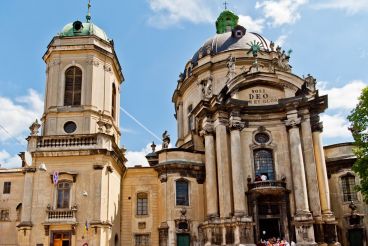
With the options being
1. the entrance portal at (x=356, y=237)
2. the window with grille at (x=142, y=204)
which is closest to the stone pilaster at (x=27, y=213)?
the window with grille at (x=142, y=204)

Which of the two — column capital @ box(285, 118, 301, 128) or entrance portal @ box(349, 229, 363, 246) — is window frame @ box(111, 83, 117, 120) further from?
entrance portal @ box(349, 229, 363, 246)

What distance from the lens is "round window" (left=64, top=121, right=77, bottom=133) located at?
30219 mm

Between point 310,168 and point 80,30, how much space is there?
1979cm

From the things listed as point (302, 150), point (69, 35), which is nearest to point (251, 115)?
point (302, 150)

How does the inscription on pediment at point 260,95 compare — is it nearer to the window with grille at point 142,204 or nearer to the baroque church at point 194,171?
the baroque church at point 194,171

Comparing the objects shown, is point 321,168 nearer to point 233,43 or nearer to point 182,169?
point 182,169

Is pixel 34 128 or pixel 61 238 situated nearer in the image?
pixel 61 238

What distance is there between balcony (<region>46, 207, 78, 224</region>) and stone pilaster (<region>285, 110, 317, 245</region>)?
47.2 ft

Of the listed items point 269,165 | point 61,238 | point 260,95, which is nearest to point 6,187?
point 61,238

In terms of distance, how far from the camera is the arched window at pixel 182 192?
3103 centimetres

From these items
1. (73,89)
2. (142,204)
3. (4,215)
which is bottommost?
(4,215)

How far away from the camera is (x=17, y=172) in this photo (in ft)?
107

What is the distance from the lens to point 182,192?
31.4 meters

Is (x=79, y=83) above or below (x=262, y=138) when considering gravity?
above
